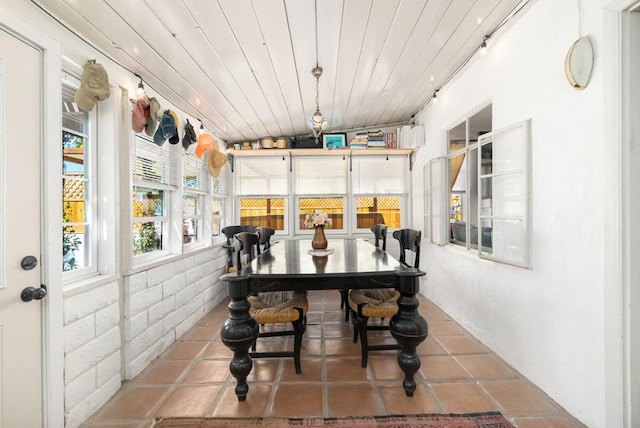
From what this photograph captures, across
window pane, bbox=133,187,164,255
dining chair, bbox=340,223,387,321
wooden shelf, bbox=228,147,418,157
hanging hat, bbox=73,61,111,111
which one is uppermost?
wooden shelf, bbox=228,147,418,157

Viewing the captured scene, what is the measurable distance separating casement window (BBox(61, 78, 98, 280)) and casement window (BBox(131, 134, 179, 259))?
0.33m

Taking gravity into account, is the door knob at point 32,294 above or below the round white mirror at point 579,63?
below

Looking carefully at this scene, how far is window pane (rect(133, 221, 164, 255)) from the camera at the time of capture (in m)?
2.37

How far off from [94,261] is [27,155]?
82 cm

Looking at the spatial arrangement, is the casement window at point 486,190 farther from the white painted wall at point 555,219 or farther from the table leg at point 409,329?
the table leg at point 409,329

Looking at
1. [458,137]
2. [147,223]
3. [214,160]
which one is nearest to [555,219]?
[458,137]

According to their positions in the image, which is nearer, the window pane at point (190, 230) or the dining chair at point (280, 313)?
the dining chair at point (280, 313)

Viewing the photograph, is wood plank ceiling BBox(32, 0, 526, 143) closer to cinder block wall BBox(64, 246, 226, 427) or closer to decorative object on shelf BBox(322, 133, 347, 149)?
decorative object on shelf BBox(322, 133, 347, 149)

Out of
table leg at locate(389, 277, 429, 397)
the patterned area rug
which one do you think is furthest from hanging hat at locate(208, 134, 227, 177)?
table leg at locate(389, 277, 429, 397)

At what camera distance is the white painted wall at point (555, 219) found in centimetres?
150

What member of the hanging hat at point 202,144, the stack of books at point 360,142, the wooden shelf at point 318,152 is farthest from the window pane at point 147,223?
the stack of books at point 360,142

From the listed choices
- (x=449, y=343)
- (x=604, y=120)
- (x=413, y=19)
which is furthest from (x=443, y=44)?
(x=449, y=343)

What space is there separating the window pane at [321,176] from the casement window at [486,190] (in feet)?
4.87

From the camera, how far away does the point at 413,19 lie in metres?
1.92
